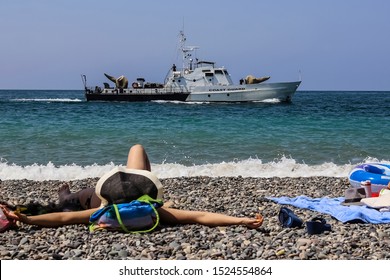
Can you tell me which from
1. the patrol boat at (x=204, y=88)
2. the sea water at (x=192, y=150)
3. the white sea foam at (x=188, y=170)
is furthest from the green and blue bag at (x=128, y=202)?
the patrol boat at (x=204, y=88)

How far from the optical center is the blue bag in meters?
4.85

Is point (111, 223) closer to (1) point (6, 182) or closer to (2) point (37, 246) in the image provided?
(2) point (37, 246)

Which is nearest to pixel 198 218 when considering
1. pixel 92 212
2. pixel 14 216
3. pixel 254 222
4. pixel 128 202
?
pixel 254 222

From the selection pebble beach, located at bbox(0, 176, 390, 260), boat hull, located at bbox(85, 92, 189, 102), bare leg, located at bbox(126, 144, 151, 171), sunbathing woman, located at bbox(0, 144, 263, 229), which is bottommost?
boat hull, located at bbox(85, 92, 189, 102)

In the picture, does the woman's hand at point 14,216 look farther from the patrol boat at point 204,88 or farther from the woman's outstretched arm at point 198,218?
the patrol boat at point 204,88

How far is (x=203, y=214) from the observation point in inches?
203

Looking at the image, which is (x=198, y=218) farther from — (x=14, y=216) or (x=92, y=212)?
(x=14, y=216)

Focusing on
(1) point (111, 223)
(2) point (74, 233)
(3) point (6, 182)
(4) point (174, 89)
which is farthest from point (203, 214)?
(4) point (174, 89)

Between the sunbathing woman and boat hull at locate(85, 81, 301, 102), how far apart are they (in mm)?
40769

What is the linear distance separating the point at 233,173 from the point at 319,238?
21.5ft

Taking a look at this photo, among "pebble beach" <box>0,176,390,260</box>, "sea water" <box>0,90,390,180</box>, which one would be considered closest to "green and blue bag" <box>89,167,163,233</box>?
"pebble beach" <box>0,176,390,260</box>

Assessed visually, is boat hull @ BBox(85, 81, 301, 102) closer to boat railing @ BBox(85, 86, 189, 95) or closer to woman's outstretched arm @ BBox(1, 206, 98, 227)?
boat railing @ BBox(85, 86, 189, 95)

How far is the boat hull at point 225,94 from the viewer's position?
46.0 m

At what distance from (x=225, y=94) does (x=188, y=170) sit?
115 feet
